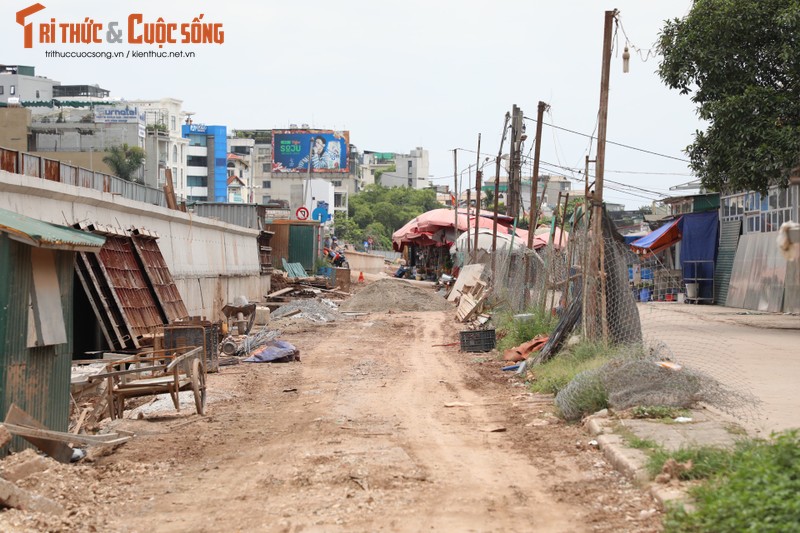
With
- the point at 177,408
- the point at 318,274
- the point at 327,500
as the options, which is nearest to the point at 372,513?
the point at 327,500

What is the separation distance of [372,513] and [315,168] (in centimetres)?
11717

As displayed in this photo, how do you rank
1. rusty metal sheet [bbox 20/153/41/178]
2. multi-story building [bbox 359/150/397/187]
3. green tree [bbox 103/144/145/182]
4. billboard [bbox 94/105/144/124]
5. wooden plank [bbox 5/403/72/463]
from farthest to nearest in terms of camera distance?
multi-story building [bbox 359/150/397/187] < billboard [bbox 94/105/144/124] < green tree [bbox 103/144/145/182] < rusty metal sheet [bbox 20/153/41/178] < wooden plank [bbox 5/403/72/463]

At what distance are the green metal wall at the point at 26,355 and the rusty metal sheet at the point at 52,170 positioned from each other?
8.54 meters

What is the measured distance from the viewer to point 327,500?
278 inches

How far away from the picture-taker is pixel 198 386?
1188cm

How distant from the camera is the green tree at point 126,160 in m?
70.9

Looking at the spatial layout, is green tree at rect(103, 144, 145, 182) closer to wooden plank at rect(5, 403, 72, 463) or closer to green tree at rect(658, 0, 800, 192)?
green tree at rect(658, 0, 800, 192)

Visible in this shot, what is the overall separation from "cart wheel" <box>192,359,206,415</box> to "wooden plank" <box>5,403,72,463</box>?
288 cm

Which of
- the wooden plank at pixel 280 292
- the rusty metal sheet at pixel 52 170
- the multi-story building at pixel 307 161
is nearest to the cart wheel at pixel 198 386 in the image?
the rusty metal sheet at pixel 52 170

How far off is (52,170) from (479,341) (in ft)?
30.9

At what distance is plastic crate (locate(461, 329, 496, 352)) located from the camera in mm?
20266

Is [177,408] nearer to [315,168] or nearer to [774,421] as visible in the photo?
[774,421]

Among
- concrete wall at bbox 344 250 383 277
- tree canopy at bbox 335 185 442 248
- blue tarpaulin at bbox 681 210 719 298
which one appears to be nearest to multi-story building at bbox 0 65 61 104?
tree canopy at bbox 335 185 442 248

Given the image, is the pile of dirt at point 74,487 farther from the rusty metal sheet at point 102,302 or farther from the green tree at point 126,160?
the green tree at point 126,160
